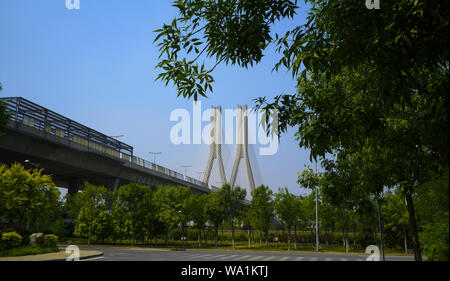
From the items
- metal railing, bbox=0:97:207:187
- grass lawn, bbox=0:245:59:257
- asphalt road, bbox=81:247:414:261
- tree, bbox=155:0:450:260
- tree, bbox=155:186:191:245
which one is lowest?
asphalt road, bbox=81:247:414:261

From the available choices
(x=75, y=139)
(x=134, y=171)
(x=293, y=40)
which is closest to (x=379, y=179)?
(x=293, y=40)

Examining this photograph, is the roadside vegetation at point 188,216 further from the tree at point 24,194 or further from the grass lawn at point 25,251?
the grass lawn at point 25,251

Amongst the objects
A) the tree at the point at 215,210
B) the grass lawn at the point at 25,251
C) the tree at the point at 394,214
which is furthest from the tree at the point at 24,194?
the tree at the point at 394,214

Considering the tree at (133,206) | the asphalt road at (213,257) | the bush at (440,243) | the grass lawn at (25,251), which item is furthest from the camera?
the tree at (133,206)

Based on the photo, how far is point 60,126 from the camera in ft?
114

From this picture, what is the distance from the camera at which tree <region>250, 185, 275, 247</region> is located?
45.8 m

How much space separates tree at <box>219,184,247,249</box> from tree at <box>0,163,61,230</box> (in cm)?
2658

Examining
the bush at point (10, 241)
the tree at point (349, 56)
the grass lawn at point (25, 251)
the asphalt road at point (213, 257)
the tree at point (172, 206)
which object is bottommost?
the asphalt road at point (213, 257)

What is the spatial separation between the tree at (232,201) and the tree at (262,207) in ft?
7.48

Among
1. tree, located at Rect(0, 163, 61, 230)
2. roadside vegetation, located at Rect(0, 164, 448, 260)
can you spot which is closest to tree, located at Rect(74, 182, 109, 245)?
roadside vegetation, located at Rect(0, 164, 448, 260)

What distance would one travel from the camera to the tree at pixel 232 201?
47862 mm

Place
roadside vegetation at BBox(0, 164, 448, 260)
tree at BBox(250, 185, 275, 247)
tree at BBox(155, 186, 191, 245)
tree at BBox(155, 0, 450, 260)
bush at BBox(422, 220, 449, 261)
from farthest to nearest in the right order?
tree at BBox(250, 185, 275, 247) → tree at BBox(155, 186, 191, 245) → roadside vegetation at BBox(0, 164, 448, 260) → tree at BBox(155, 0, 450, 260) → bush at BBox(422, 220, 449, 261)

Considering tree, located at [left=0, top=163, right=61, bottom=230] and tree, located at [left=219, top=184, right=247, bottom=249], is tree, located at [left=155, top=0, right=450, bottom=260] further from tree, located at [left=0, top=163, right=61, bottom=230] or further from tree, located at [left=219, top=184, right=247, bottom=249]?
tree, located at [left=219, top=184, right=247, bottom=249]
